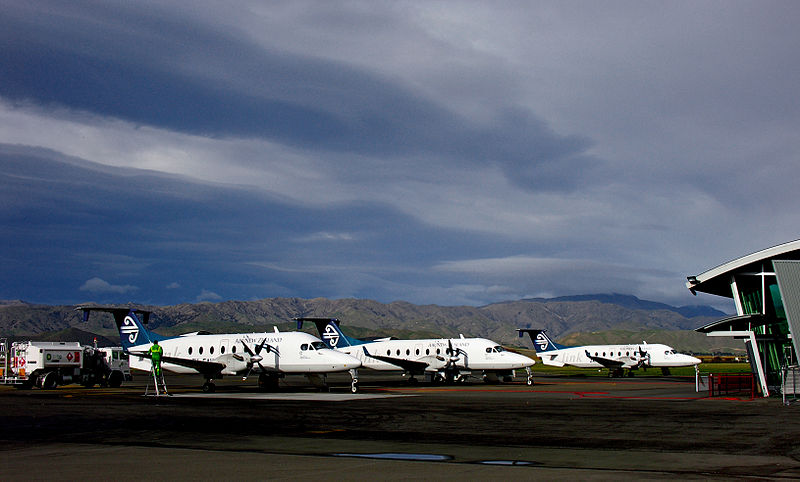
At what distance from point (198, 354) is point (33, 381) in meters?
12.7

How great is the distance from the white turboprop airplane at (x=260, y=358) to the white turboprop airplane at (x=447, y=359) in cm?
926

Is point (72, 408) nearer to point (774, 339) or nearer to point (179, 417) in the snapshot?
point (179, 417)

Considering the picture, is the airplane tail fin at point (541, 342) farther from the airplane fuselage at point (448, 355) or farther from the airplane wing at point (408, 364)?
the airplane wing at point (408, 364)

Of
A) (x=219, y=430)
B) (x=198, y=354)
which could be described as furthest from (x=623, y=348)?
(x=219, y=430)

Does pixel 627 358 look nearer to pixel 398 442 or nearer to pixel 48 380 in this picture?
pixel 48 380

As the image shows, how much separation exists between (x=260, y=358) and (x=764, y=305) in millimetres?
25829

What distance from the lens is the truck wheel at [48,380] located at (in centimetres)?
4331

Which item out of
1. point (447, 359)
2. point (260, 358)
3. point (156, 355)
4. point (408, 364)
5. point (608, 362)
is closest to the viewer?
point (156, 355)

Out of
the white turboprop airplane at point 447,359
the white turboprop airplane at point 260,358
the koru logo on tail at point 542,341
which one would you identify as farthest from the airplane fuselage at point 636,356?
the white turboprop airplane at point 260,358

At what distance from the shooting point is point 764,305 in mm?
31141

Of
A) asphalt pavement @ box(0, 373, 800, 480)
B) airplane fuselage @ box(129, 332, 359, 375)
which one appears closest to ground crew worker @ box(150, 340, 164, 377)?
airplane fuselage @ box(129, 332, 359, 375)

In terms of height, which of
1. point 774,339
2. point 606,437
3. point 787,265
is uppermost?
point 787,265

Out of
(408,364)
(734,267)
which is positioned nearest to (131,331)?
(408,364)

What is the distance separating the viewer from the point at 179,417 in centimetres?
2048
